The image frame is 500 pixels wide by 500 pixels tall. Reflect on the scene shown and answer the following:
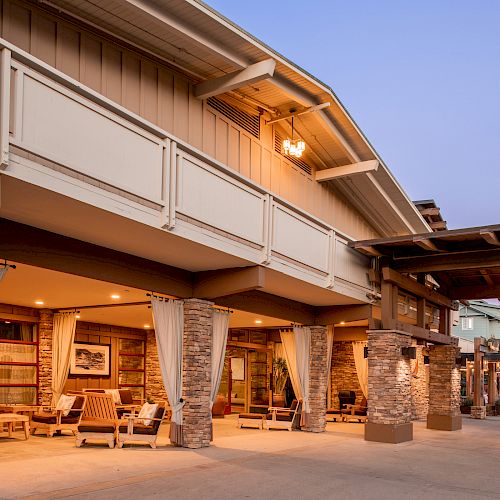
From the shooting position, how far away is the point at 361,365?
20.8 meters

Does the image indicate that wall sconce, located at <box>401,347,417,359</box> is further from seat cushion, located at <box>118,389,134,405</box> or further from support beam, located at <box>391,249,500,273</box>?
seat cushion, located at <box>118,389,134,405</box>

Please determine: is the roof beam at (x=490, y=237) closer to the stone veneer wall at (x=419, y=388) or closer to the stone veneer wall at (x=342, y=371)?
the stone veneer wall at (x=419, y=388)

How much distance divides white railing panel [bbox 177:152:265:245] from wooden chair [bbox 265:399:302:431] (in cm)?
703

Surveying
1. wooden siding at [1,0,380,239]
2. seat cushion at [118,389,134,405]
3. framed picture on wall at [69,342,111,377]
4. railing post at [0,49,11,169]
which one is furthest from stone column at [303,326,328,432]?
railing post at [0,49,11,169]

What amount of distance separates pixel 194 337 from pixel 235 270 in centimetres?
152

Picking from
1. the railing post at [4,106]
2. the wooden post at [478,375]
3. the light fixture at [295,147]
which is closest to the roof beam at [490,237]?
the light fixture at [295,147]

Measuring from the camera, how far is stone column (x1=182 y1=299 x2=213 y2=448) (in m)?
12.4

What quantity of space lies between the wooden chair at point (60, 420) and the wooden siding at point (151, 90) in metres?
5.99

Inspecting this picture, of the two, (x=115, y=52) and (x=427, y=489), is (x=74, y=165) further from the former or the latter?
(x=427, y=489)

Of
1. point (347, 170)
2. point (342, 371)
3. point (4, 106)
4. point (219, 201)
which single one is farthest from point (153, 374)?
point (4, 106)

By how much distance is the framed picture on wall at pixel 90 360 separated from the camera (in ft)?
58.9

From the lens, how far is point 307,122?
584 inches

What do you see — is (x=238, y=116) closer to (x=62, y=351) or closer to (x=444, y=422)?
(x=62, y=351)

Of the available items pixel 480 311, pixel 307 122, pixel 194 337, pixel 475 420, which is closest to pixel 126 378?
pixel 194 337
